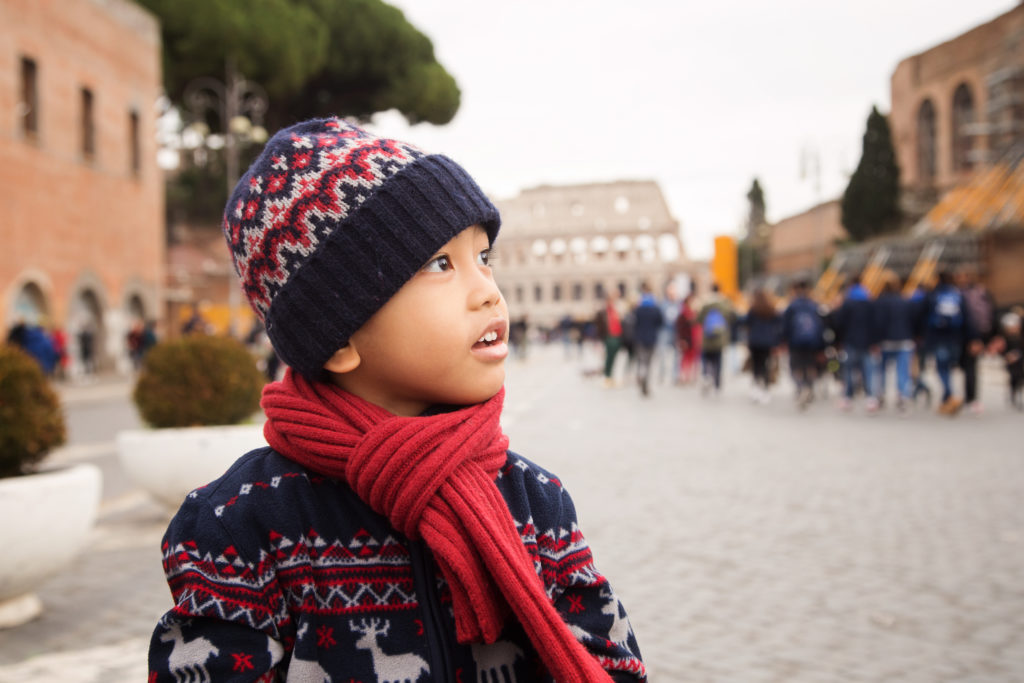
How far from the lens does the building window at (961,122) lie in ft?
139

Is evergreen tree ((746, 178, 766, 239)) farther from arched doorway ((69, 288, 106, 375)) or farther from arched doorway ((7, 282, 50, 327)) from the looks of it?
arched doorway ((7, 282, 50, 327))

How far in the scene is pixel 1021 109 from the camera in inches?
1465

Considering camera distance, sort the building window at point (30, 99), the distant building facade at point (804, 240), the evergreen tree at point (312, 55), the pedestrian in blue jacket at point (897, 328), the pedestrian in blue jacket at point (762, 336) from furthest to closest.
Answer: the distant building facade at point (804, 240)
the evergreen tree at point (312, 55)
the building window at point (30, 99)
the pedestrian in blue jacket at point (762, 336)
the pedestrian in blue jacket at point (897, 328)

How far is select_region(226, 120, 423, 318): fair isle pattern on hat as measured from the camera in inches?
59.3

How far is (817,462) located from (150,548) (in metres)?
5.06

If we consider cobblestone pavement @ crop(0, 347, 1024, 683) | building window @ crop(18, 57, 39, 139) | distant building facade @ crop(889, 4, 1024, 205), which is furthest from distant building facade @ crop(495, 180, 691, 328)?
cobblestone pavement @ crop(0, 347, 1024, 683)

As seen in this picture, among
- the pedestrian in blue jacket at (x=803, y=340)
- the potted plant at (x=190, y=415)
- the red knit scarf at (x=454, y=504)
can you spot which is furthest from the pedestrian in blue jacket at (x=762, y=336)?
the red knit scarf at (x=454, y=504)

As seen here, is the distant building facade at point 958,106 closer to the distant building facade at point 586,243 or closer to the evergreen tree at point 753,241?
the evergreen tree at point 753,241

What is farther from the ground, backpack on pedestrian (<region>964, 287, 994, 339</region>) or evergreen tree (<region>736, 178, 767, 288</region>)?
evergreen tree (<region>736, 178, 767, 288</region>)

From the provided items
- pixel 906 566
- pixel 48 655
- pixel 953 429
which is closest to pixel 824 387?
pixel 953 429

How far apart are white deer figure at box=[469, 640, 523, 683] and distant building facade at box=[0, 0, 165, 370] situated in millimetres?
19544

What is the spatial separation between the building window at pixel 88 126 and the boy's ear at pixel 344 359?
25.4 meters

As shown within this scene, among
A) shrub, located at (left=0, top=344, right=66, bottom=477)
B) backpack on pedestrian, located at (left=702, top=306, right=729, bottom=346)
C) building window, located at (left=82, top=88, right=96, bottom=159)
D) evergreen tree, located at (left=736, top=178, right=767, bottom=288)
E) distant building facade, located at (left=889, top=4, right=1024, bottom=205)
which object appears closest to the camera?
shrub, located at (left=0, top=344, right=66, bottom=477)

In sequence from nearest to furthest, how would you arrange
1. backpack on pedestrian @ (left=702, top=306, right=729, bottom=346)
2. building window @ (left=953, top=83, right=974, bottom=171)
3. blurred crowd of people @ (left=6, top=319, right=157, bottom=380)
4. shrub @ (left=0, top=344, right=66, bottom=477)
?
shrub @ (left=0, top=344, right=66, bottom=477)
backpack on pedestrian @ (left=702, top=306, right=729, bottom=346)
blurred crowd of people @ (left=6, top=319, right=157, bottom=380)
building window @ (left=953, top=83, right=974, bottom=171)
